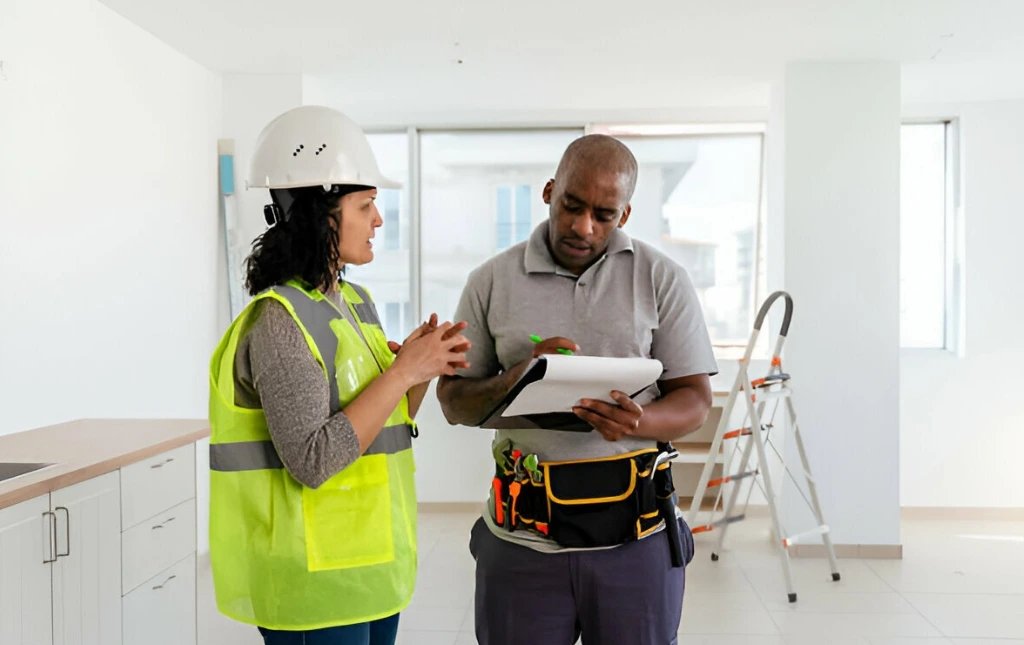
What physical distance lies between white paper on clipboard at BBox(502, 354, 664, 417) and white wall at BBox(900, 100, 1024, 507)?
16.9ft

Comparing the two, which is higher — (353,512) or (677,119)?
(677,119)

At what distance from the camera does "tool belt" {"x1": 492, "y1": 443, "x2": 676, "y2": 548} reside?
5.05 ft

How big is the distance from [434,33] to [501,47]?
1.28 feet

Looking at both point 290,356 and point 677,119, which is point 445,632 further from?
point 677,119

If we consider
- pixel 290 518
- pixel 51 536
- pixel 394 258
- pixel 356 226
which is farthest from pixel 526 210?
pixel 290 518

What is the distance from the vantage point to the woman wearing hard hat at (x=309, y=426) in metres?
1.39

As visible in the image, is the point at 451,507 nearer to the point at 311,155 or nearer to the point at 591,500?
the point at 591,500

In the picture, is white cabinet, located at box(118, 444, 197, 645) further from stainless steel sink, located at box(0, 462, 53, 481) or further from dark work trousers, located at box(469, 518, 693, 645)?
dark work trousers, located at box(469, 518, 693, 645)

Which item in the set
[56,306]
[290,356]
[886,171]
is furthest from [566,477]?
[886,171]

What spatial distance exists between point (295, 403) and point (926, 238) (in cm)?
580

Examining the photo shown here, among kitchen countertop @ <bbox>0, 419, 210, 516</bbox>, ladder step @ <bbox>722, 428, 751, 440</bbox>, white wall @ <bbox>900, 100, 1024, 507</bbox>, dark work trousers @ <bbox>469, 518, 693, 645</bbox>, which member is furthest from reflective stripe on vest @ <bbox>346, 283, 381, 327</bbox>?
white wall @ <bbox>900, 100, 1024, 507</bbox>

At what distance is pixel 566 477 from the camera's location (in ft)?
5.08

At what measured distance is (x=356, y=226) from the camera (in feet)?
5.11

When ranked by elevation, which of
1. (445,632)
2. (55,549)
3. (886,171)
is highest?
(886,171)
